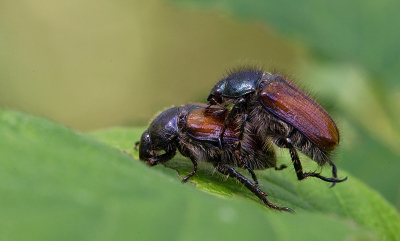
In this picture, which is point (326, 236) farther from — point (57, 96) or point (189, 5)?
point (57, 96)

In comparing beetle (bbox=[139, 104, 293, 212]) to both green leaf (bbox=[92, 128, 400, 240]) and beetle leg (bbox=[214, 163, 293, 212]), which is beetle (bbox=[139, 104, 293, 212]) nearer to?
beetle leg (bbox=[214, 163, 293, 212])

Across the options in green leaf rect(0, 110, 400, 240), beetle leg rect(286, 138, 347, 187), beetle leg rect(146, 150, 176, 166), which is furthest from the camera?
beetle leg rect(146, 150, 176, 166)

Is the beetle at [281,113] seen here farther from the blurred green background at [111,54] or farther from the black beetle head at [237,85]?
the blurred green background at [111,54]

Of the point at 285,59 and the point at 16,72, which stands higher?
the point at 285,59

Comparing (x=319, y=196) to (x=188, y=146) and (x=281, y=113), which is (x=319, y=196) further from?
(x=188, y=146)

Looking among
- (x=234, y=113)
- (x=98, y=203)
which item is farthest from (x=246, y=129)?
(x=98, y=203)

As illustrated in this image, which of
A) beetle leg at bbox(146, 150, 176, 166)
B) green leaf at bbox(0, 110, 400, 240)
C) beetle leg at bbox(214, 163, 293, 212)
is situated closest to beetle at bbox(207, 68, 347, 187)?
beetle leg at bbox(214, 163, 293, 212)

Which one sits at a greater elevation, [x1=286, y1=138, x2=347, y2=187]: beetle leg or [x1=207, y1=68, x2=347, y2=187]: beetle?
[x1=207, y1=68, x2=347, y2=187]: beetle

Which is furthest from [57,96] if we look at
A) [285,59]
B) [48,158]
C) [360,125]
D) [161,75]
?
[48,158]
